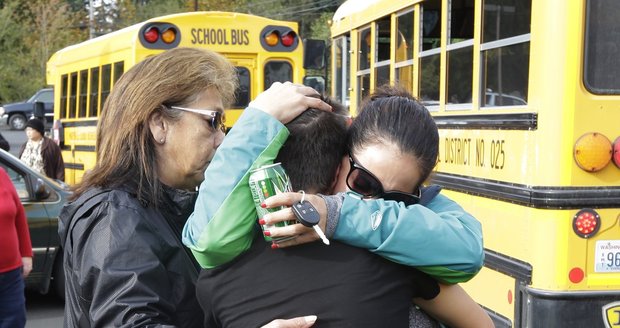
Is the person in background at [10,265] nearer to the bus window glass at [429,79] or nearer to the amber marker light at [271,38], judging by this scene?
the bus window glass at [429,79]

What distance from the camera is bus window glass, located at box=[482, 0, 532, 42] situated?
13.8 feet

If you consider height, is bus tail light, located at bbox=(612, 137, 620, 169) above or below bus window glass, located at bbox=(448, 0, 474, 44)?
below

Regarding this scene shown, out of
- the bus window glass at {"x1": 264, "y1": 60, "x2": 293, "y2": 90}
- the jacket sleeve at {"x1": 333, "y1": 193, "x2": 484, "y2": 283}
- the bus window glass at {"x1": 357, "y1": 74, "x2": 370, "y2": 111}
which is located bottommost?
the jacket sleeve at {"x1": 333, "y1": 193, "x2": 484, "y2": 283}

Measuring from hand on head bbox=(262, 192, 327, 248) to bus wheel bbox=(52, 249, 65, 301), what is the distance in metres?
6.19

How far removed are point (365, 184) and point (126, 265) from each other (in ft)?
1.93

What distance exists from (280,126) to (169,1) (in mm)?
35641

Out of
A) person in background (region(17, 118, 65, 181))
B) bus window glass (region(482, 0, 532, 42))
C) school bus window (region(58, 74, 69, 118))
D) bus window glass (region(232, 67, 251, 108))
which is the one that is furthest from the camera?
school bus window (region(58, 74, 69, 118))

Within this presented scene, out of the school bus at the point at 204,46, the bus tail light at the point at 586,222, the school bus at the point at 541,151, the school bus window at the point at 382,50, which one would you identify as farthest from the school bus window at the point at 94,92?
the bus tail light at the point at 586,222

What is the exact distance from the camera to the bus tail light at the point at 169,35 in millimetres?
9016

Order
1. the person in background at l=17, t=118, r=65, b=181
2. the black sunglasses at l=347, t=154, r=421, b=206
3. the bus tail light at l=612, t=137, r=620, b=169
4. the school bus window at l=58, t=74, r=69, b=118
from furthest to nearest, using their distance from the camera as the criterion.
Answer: the school bus window at l=58, t=74, r=69, b=118 → the person in background at l=17, t=118, r=65, b=181 → the bus tail light at l=612, t=137, r=620, b=169 → the black sunglasses at l=347, t=154, r=421, b=206

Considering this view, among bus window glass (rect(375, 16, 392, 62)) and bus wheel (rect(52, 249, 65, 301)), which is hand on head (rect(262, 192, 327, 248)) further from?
bus wheel (rect(52, 249, 65, 301))

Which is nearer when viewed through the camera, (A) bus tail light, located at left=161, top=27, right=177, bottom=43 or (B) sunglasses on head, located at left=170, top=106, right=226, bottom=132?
(B) sunglasses on head, located at left=170, top=106, right=226, bottom=132

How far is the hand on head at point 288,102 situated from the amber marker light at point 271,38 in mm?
8173

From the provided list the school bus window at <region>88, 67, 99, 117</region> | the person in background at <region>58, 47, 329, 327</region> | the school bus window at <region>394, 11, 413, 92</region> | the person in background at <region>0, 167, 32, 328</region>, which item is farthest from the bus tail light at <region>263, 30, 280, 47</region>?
the person in background at <region>58, 47, 329, 327</region>
